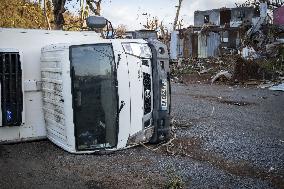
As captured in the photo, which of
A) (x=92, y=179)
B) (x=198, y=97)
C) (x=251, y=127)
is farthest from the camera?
(x=198, y=97)

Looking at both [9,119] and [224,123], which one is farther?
[224,123]

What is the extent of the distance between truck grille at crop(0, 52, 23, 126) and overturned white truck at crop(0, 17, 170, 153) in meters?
0.02

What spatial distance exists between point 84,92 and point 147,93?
107cm

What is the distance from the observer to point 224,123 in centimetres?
844

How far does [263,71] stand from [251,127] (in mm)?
11279

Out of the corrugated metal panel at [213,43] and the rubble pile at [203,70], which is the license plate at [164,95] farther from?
the corrugated metal panel at [213,43]

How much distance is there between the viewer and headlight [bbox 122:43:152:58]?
18.6ft

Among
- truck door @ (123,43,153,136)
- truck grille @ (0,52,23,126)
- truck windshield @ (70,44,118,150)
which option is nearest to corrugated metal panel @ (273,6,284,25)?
truck door @ (123,43,153,136)

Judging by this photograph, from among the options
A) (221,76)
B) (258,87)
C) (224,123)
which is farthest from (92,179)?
(221,76)

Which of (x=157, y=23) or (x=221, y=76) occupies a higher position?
(x=157, y=23)

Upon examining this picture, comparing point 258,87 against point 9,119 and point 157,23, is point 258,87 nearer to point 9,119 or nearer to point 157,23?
point 9,119

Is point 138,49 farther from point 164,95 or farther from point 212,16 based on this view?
point 212,16

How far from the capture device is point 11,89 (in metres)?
6.01

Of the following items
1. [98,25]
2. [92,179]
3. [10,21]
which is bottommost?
[92,179]
